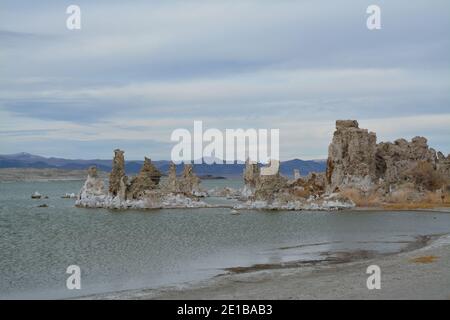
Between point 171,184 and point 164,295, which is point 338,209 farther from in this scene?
point 164,295

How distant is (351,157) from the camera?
87.1m

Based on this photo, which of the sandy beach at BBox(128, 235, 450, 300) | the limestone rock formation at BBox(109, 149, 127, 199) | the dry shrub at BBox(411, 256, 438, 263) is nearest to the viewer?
the sandy beach at BBox(128, 235, 450, 300)

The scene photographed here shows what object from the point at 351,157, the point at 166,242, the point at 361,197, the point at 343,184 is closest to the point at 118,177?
the point at 343,184

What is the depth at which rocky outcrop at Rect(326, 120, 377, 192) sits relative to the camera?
282 ft

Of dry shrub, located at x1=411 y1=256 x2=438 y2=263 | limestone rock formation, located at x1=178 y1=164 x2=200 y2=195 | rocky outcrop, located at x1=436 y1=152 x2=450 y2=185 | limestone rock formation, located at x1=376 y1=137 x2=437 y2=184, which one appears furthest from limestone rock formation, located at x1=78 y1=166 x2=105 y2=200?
dry shrub, located at x1=411 y1=256 x2=438 y2=263

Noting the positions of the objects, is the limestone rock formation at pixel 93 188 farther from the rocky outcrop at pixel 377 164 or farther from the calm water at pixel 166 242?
the rocky outcrop at pixel 377 164

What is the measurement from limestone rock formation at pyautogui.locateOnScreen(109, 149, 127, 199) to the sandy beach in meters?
56.6

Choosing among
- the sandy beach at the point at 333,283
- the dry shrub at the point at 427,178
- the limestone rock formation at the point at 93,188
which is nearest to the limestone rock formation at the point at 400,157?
the dry shrub at the point at 427,178

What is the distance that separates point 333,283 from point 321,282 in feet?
1.92

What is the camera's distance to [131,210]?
78875 millimetres

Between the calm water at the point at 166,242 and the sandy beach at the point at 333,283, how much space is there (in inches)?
109

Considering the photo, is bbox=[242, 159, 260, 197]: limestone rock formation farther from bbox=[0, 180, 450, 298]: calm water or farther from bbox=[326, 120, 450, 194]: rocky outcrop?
bbox=[0, 180, 450, 298]: calm water

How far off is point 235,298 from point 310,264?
10.9 metres

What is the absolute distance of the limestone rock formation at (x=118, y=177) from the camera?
271ft
